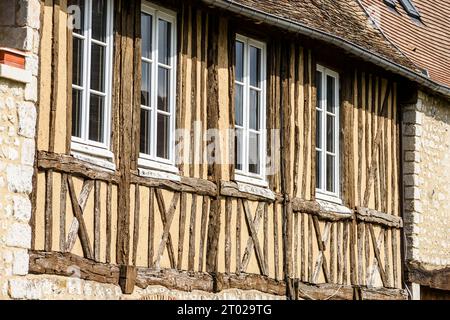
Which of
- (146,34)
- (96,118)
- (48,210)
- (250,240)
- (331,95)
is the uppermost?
(331,95)

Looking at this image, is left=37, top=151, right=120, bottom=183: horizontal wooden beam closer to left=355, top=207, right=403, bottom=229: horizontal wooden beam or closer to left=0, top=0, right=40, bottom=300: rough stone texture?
left=0, top=0, right=40, bottom=300: rough stone texture

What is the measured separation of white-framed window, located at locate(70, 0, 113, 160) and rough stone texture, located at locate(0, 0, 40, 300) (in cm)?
76

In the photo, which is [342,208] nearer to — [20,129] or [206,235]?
[206,235]

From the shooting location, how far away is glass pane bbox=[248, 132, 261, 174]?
48.5ft

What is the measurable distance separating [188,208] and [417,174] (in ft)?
18.6

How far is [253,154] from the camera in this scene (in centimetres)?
1486

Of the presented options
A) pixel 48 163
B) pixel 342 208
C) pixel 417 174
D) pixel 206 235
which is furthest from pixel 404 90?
pixel 48 163

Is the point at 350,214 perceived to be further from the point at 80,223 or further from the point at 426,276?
the point at 80,223

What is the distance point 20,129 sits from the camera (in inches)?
434

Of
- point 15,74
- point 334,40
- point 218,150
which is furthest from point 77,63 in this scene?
point 334,40

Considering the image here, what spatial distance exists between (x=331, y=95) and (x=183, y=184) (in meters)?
4.04

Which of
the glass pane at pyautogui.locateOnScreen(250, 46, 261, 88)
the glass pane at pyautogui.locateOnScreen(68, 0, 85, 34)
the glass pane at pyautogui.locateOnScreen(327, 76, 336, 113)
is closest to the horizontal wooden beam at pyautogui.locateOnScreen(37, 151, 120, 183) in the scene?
the glass pane at pyautogui.locateOnScreen(68, 0, 85, 34)

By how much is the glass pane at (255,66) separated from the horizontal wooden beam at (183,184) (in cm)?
165

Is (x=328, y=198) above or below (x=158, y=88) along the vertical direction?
below
